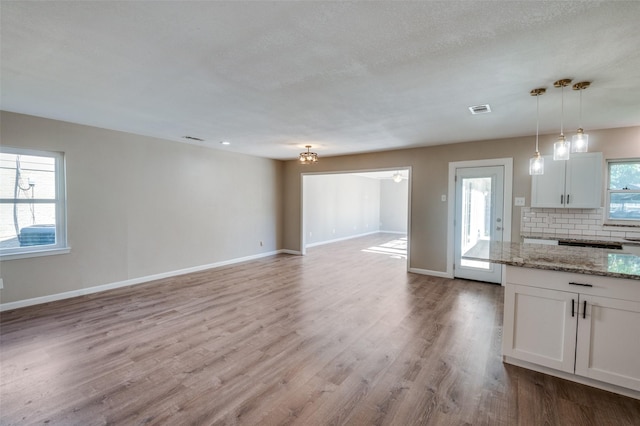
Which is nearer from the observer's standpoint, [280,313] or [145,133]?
[280,313]

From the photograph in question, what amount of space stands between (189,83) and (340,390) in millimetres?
2960

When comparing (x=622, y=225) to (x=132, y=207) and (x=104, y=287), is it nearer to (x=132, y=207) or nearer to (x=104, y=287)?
(x=132, y=207)

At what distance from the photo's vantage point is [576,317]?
2.26 meters

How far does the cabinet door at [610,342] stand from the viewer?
211 cm

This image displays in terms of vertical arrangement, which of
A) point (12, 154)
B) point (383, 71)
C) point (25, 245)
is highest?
point (383, 71)

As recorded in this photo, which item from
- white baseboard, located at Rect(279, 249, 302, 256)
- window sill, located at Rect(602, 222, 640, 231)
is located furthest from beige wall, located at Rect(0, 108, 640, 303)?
window sill, located at Rect(602, 222, 640, 231)

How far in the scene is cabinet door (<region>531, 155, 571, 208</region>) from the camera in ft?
14.2

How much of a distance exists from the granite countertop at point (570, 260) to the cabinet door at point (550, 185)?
172cm

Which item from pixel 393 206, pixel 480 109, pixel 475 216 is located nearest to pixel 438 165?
pixel 475 216

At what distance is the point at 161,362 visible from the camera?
8.56ft

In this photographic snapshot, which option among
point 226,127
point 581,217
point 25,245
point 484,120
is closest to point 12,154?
point 25,245

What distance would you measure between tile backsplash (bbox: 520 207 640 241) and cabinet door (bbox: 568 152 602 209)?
8.3 inches

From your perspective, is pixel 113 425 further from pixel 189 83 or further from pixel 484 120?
pixel 484 120

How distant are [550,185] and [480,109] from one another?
6.83ft
